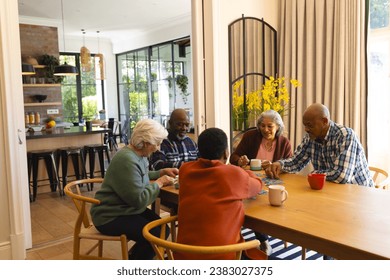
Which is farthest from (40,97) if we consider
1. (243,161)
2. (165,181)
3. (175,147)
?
(165,181)

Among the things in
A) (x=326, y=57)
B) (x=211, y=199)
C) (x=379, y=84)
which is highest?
(x=326, y=57)

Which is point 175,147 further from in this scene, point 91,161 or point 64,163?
point 91,161

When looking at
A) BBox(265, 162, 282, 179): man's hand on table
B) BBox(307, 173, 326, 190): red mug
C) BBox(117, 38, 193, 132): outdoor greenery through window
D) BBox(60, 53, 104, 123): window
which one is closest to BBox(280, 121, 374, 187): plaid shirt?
BBox(265, 162, 282, 179): man's hand on table

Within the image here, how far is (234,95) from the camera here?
4.12m

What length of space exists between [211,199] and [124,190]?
681 millimetres

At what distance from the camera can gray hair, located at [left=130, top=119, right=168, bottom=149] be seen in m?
2.18

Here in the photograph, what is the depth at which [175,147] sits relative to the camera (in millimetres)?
2963

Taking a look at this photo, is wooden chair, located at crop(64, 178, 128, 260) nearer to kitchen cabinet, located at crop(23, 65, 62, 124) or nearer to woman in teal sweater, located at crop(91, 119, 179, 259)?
woman in teal sweater, located at crop(91, 119, 179, 259)

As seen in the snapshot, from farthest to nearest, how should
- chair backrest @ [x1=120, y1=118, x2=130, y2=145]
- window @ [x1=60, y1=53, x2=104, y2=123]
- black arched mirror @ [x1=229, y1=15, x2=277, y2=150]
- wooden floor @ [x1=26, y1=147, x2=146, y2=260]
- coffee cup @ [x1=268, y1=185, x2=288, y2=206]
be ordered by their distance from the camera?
chair backrest @ [x1=120, y1=118, x2=130, y2=145], window @ [x1=60, y1=53, x2=104, y2=123], black arched mirror @ [x1=229, y1=15, x2=277, y2=150], wooden floor @ [x1=26, y1=147, x2=146, y2=260], coffee cup @ [x1=268, y1=185, x2=288, y2=206]

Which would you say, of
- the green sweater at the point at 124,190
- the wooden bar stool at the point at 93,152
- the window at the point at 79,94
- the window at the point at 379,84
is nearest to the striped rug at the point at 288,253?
the green sweater at the point at 124,190

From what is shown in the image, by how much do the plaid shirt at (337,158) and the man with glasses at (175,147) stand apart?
796mm

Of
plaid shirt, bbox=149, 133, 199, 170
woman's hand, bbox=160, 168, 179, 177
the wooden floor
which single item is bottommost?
the wooden floor

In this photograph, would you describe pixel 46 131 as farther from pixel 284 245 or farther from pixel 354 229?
pixel 354 229

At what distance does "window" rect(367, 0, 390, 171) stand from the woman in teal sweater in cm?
266
